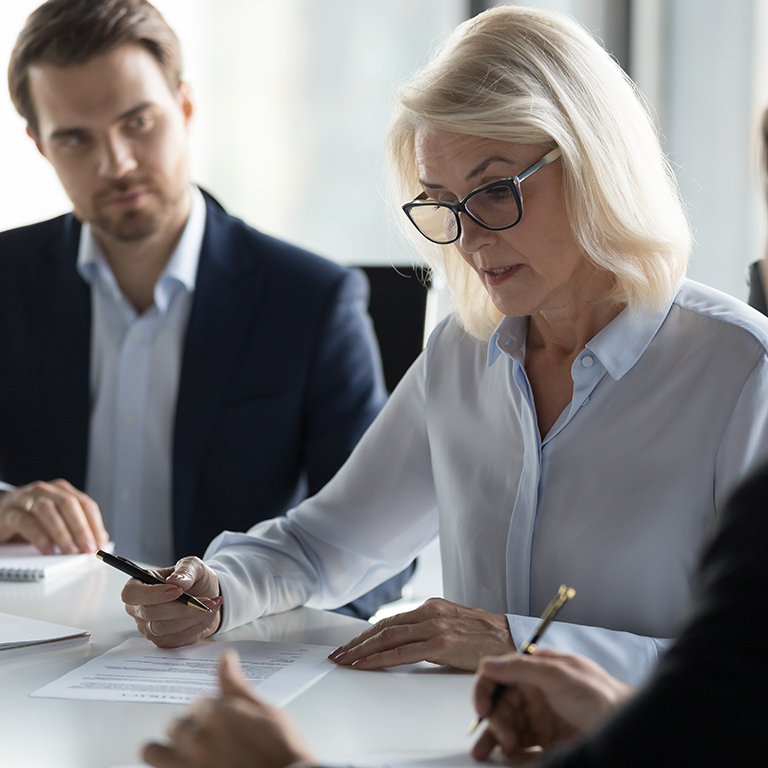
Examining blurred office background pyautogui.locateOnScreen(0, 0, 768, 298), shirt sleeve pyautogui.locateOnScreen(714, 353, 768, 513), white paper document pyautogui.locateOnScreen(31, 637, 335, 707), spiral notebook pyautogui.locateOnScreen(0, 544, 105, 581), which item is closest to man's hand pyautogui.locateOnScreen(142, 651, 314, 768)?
white paper document pyautogui.locateOnScreen(31, 637, 335, 707)

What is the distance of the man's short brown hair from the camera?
7.31 ft

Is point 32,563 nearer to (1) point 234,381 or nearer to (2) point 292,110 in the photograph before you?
(1) point 234,381

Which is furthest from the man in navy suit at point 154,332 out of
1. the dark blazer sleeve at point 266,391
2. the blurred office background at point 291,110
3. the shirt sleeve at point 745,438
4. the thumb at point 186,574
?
the blurred office background at point 291,110

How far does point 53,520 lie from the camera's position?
1.80m

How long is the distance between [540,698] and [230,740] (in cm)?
30

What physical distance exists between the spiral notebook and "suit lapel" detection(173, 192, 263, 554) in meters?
0.43

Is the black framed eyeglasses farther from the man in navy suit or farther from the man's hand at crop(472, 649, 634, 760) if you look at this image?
the man in navy suit

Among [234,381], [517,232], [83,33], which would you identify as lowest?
[234,381]

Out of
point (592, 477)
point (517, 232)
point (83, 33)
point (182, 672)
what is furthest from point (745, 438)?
point (83, 33)

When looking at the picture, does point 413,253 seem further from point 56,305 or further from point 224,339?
point 56,305

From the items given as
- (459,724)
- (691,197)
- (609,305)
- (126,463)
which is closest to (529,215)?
(609,305)

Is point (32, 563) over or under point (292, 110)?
under

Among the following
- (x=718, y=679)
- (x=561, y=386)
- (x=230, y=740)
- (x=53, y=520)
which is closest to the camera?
(x=718, y=679)

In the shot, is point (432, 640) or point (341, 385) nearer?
point (432, 640)
